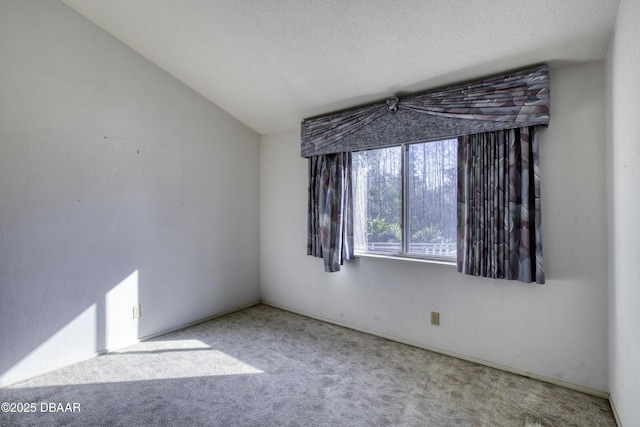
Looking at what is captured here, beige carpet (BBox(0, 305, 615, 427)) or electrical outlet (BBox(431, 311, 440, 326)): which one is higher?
electrical outlet (BBox(431, 311, 440, 326))

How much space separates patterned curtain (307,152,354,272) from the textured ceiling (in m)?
0.58

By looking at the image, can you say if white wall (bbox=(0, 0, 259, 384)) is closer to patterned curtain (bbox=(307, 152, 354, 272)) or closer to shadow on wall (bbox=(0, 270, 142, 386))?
shadow on wall (bbox=(0, 270, 142, 386))

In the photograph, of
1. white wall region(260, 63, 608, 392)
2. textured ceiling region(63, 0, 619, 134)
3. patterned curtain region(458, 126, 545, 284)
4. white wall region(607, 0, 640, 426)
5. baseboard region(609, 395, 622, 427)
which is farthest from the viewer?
patterned curtain region(458, 126, 545, 284)

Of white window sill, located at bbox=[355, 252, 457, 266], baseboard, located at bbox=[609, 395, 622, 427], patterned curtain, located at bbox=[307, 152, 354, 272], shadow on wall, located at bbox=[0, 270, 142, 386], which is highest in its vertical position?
patterned curtain, located at bbox=[307, 152, 354, 272]

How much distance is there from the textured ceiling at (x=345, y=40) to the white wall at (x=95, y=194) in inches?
15.0

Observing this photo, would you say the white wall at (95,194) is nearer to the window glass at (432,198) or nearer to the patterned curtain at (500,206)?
the window glass at (432,198)

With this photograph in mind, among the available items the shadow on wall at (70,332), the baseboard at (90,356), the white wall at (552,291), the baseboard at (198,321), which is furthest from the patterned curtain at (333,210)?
the shadow on wall at (70,332)

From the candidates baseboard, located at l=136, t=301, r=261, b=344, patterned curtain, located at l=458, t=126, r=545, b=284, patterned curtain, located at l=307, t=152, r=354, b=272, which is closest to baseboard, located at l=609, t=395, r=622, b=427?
patterned curtain, located at l=458, t=126, r=545, b=284

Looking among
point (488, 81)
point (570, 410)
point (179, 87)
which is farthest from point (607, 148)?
point (179, 87)

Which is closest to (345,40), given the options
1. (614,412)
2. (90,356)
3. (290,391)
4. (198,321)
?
(290,391)

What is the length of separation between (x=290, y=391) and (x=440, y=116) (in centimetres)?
232

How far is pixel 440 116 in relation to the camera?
2518 millimetres

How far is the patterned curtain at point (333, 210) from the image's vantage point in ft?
10.4

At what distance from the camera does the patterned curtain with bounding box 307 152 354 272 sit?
10.4 ft
